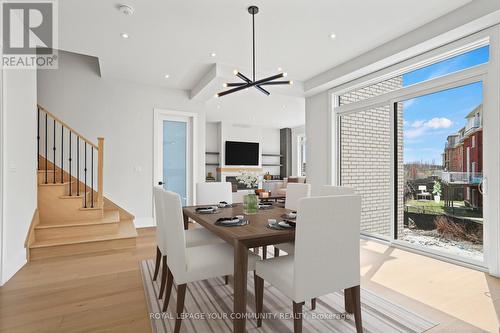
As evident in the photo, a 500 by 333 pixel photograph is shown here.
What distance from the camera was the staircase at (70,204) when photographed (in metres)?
3.50

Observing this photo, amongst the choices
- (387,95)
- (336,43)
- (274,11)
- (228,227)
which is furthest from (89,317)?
(387,95)

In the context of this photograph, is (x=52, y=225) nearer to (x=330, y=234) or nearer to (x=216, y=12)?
(x=216, y=12)

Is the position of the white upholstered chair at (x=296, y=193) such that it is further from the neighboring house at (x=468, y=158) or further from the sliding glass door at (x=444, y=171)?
the neighboring house at (x=468, y=158)

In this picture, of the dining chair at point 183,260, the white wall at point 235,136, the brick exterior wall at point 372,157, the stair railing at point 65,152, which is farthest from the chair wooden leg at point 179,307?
the white wall at point 235,136

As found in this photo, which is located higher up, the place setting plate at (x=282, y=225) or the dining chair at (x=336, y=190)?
the dining chair at (x=336, y=190)

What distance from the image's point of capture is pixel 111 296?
7.66 feet

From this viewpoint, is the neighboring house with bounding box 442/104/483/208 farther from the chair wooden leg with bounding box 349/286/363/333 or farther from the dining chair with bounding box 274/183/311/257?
the chair wooden leg with bounding box 349/286/363/333

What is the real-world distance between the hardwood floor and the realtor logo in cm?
224

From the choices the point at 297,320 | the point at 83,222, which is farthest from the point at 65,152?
the point at 297,320

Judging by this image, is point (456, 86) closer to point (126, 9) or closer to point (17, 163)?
point (126, 9)

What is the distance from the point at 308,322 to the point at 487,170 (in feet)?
8.23

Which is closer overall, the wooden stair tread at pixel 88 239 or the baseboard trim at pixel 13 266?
the baseboard trim at pixel 13 266

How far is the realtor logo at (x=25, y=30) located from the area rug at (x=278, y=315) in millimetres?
2894

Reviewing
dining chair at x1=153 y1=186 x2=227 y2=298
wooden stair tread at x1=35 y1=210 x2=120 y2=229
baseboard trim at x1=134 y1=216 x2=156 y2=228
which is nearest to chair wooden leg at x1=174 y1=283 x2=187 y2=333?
dining chair at x1=153 y1=186 x2=227 y2=298
